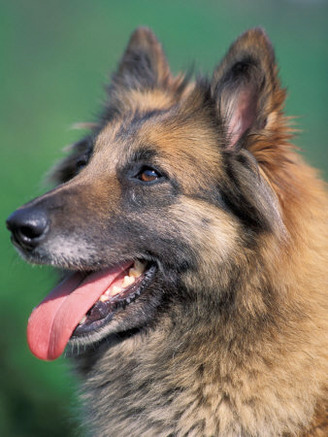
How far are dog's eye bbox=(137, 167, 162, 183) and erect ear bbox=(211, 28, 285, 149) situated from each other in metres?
0.46

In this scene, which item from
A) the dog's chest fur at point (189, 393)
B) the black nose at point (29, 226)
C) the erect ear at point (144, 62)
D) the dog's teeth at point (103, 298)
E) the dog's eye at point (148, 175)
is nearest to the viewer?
the dog's chest fur at point (189, 393)

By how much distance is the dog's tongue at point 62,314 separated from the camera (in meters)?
3.05

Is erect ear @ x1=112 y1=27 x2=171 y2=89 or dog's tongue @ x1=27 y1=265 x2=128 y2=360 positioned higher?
erect ear @ x1=112 y1=27 x2=171 y2=89

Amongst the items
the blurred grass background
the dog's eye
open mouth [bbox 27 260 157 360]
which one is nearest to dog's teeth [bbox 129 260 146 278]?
open mouth [bbox 27 260 157 360]

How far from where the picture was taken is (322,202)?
10.5 ft

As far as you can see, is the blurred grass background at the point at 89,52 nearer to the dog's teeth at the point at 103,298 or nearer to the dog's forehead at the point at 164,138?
the dog's forehead at the point at 164,138

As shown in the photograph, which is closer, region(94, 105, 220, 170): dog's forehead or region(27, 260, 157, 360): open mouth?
region(27, 260, 157, 360): open mouth

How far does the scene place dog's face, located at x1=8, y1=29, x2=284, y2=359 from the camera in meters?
3.00

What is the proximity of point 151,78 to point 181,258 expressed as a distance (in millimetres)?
1746

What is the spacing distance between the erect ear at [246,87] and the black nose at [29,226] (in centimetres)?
115

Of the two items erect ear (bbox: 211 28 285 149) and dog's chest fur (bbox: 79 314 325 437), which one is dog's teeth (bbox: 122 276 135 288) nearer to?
dog's chest fur (bbox: 79 314 325 437)

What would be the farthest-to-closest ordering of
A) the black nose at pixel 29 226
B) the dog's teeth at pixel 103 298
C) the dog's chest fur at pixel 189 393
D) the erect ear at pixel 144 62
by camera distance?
the erect ear at pixel 144 62
the dog's teeth at pixel 103 298
the black nose at pixel 29 226
the dog's chest fur at pixel 189 393

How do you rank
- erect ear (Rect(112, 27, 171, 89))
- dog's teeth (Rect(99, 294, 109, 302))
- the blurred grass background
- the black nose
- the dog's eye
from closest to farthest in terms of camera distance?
1. the black nose
2. dog's teeth (Rect(99, 294, 109, 302))
3. the dog's eye
4. erect ear (Rect(112, 27, 171, 89))
5. the blurred grass background

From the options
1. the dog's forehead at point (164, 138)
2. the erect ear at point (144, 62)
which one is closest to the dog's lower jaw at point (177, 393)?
the dog's forehead at point (164, 138)
